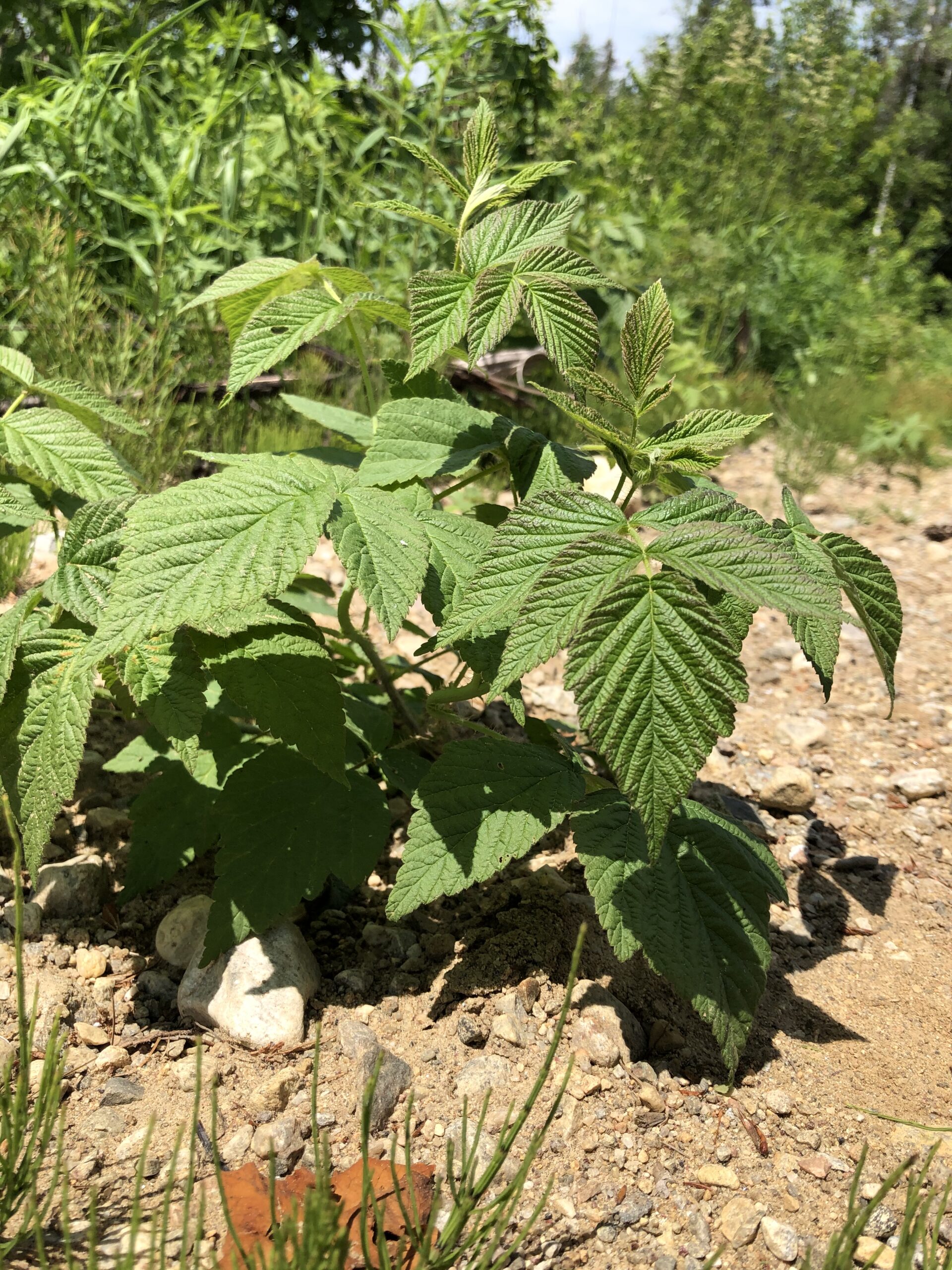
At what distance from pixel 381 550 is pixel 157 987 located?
34.9 inches

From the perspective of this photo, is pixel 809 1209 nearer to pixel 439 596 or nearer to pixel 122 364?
pixel 439 596

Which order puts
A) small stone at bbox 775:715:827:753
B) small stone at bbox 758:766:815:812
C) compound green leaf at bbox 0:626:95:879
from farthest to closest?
small stone at bbox 775:715:827:753 → small stone at bbox 758:766:815:812 → compound green leaf at bbox 0:626:95:879

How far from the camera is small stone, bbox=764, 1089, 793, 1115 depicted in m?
1.43

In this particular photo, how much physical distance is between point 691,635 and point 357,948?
0.95 metres

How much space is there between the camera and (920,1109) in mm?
1441

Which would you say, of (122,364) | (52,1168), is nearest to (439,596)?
(52,1168)

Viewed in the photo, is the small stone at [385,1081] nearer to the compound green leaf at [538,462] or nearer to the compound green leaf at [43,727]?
the compound green leaf at [43,727]

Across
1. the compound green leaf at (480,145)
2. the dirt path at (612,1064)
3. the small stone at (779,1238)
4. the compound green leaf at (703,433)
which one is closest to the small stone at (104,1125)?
the dirt path at (612,1064)

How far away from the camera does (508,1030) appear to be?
1510mm

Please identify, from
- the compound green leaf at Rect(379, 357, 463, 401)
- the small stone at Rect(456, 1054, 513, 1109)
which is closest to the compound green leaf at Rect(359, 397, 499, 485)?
the compound green leaf at Rect(379, 357, 463, 401)

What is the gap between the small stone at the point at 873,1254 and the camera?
4.06ft

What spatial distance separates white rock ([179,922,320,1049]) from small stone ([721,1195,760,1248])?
0.66 metres

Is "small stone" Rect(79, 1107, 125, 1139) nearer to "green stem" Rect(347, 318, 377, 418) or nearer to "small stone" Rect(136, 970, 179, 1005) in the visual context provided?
"small stone" Rect(136, 970, 179, 1005)

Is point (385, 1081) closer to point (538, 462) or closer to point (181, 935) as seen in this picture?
point (181, 935)
